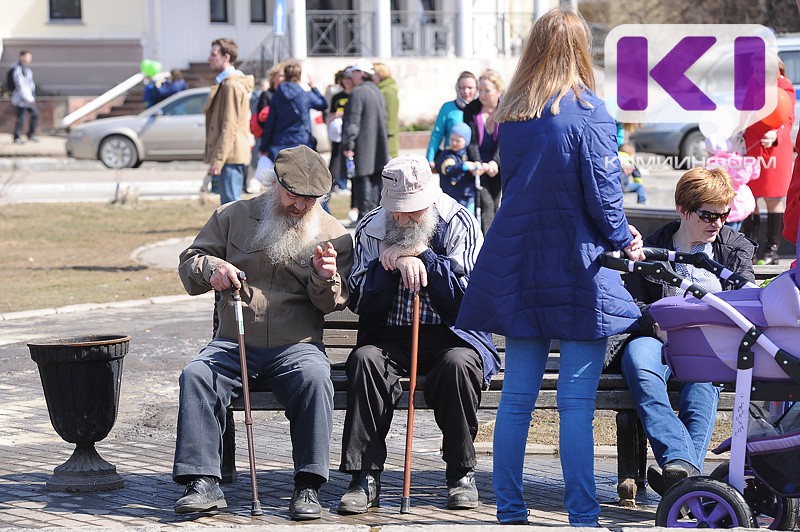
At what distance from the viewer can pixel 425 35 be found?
36.0 metres

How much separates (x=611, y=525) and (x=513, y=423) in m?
0.58

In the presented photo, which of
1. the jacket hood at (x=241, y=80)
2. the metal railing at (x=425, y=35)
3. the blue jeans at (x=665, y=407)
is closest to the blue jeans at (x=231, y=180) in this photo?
the jacket hood at (x=241, y=80)

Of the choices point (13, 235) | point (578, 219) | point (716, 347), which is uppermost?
point (578, 219)

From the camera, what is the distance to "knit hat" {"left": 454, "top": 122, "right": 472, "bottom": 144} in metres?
11.1

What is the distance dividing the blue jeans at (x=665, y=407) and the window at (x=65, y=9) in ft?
→ 106

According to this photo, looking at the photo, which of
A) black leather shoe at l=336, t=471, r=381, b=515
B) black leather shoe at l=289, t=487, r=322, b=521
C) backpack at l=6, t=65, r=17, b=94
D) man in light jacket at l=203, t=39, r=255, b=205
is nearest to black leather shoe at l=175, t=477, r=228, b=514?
black leather shoe at l=289, t=487, r=322, b=521

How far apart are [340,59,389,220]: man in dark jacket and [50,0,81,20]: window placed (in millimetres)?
23514

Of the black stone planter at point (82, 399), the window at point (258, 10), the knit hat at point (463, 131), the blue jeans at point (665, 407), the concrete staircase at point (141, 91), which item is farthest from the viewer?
the window at point (258, 10)

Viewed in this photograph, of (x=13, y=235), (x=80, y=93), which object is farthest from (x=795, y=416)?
(x=80, y=93)

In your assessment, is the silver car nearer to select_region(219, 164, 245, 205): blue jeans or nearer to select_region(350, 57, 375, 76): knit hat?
select_region(350, 57, 375, 76): knit hat

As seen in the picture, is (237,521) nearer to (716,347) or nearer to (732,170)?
(716,347)

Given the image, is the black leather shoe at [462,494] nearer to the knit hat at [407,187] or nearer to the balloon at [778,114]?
the knit hat at [407,187]

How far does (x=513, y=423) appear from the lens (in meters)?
5.20

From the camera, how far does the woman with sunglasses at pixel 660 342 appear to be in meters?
5.25
